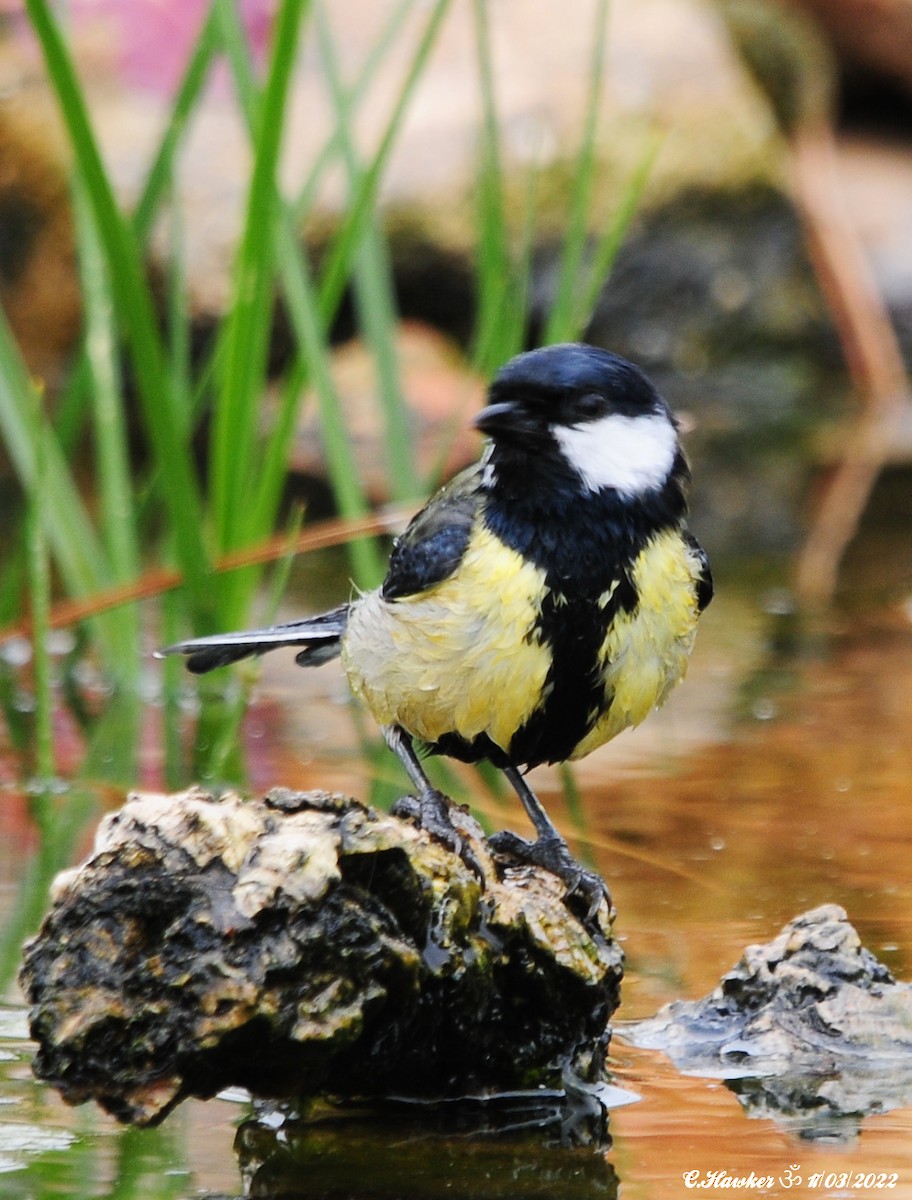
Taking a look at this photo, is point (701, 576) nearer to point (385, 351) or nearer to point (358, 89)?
point (385, 351)

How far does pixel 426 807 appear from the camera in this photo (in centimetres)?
282

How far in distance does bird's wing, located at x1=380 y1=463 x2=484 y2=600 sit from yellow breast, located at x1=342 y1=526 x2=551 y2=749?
0.02m

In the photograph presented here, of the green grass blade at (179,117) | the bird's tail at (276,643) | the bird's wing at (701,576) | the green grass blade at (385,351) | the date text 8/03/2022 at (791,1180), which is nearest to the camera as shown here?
the date text 8/03/2022 at (791,1180)

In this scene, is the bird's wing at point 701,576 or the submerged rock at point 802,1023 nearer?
the submerged rock at point 802,1023

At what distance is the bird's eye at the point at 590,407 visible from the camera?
2922mm

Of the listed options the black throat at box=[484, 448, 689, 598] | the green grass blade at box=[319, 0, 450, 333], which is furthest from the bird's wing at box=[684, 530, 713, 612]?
the green grass blade at box=[319, 0, 450, 333]

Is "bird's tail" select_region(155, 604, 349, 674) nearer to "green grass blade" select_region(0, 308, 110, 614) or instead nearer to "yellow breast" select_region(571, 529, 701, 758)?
"yellow breast" select_region(571, 529, 701, 758)

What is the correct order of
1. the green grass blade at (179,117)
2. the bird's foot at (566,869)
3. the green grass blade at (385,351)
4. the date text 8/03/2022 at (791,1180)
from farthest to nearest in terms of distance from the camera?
the green grass blade at (385,351) → the green grass blade at (179,117) → the bird's foot at (566,869) → the date text 8/03/2022 at (791,1180)

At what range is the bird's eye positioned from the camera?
9.59ft

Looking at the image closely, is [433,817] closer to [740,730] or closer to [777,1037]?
[777,1037]

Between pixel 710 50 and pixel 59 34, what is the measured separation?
8.71 meters

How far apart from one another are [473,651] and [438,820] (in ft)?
Result: 0.92

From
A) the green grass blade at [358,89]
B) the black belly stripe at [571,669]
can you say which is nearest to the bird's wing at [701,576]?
the black belly stripe at [571,669]

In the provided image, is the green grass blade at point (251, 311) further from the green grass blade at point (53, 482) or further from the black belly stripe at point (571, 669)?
the black belly stripe at point (571, 669)
